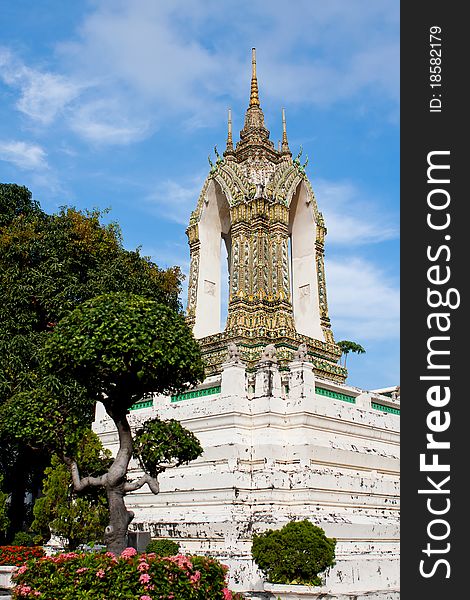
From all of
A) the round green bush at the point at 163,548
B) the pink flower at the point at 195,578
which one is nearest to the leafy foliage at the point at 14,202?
the round green bush at the point at 163,548

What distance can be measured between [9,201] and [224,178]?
9944 millimetres

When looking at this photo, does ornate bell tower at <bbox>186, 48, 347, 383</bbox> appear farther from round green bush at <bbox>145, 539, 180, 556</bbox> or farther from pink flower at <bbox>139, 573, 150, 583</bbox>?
pink flower at <bbox>139, 573, 150, 583</bbox>

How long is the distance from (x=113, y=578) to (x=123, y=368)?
3399 mm

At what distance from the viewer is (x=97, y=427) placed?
23.5 meters

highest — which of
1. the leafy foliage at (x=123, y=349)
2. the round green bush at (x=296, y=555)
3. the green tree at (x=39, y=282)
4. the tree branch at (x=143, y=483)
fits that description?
the green tree at (x=39, y=282)

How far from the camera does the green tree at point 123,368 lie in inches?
444

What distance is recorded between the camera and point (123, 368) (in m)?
11.2

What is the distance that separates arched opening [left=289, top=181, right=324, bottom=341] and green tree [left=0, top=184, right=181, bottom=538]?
5.96 m

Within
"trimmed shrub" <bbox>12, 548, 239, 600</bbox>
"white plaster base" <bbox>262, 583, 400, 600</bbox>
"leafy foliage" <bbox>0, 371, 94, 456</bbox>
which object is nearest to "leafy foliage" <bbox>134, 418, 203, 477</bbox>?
"leafy foliage" <bbox>0, 371, 94, 456</bbox>

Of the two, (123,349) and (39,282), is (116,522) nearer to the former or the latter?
(123,349)

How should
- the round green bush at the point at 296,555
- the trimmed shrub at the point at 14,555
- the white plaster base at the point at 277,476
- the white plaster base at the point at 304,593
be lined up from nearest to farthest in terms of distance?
the white plaster base at the point at 304,593
the round green bush at the point at 296,555
the trimmed shrub at the point at 14,555
the white plaster base at the point at 277,476

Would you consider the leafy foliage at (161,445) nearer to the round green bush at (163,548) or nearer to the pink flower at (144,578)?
the pink flower at (144,578)

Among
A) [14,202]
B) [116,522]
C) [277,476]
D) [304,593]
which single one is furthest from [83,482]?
[14,202]

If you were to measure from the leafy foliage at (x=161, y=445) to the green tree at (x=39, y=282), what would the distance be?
10337 millimetres
